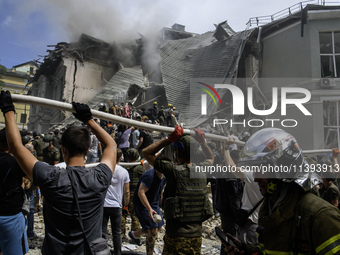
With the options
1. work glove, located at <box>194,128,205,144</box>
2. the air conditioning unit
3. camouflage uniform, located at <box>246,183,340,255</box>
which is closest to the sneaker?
work glove, located at <box>194,128,205,144</box>

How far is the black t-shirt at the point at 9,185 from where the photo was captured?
9.63ft

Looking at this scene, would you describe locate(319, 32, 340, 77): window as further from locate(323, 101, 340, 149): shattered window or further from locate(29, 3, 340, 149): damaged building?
locate(323, 101, 340, 149): shattered window

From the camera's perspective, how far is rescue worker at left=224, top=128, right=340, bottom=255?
1.30 metres

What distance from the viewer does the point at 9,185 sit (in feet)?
9.78

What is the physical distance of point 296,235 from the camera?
140 cm

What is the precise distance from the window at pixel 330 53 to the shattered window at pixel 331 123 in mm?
1743

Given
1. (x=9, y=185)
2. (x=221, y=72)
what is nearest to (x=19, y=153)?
(x=9, y=185)

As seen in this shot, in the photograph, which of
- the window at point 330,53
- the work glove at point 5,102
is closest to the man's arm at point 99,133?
the work glove at point 5,102

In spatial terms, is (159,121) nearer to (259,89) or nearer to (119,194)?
(259,89)

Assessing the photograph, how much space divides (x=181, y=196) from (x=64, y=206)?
4.93 feet

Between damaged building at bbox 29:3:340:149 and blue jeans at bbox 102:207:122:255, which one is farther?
damaged building at bbox 29:3:340:149

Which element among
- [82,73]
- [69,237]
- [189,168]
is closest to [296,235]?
[69,237]

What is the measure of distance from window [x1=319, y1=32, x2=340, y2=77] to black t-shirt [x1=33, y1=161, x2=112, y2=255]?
15.8m

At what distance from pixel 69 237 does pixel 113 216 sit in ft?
8.98
